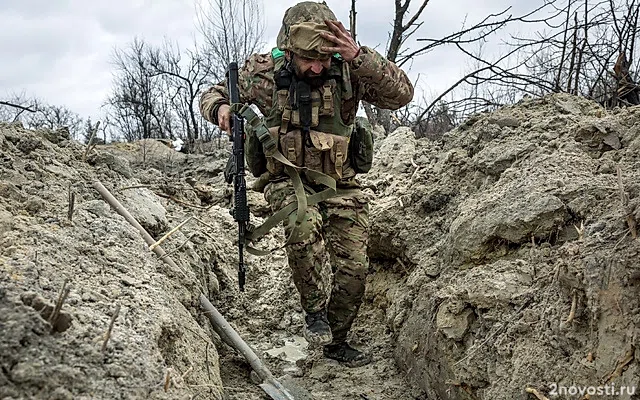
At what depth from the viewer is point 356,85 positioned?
135 inches

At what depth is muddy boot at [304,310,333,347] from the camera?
10.8 ft

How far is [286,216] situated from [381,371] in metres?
1.07

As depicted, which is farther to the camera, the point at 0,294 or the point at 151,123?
the point at 151,123

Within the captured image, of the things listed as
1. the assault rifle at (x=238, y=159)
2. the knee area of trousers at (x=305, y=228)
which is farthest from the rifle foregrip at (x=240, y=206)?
the knee area of trousers at (x=305, y=228)

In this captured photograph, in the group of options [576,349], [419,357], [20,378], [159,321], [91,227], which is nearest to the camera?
[20,378]

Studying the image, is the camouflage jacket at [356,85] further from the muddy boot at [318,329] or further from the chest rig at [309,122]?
the muddy boot at [318,329]

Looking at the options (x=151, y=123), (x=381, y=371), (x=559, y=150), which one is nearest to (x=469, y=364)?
(x=381, y=371)

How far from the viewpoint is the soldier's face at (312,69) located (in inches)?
127

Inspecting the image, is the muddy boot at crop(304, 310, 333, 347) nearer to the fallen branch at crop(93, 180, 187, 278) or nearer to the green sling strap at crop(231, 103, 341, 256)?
the green sling strap at crop(231, 103, 341, 256)

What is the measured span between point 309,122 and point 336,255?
84 cm

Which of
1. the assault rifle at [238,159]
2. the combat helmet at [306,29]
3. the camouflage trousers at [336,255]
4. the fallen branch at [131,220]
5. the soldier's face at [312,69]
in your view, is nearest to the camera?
the fallen branch at [131,220]

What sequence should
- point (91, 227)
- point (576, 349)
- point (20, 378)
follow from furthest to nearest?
point (91, 227)
point (576, 349)
point (20, 378)

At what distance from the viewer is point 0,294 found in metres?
1.61

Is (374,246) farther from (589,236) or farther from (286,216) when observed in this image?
(589,236)
